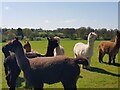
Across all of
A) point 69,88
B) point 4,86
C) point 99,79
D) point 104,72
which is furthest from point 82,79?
point 69,88

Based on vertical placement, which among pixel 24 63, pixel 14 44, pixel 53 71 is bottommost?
pixel 53 71

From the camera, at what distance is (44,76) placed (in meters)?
6.15

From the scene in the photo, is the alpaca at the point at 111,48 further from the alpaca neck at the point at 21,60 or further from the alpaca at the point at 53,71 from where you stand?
the alpaca neck at the point at 21,60

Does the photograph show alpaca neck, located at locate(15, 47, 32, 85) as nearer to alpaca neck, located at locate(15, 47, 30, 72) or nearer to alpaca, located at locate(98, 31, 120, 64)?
alpaca neck, located at locate(15, 47, 30, 72)

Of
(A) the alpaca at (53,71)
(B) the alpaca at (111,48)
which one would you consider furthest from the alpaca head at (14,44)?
(B) the alpaca at (111,48)

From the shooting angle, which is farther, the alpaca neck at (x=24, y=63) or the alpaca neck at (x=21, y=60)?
the alpaca neck at (x=21, y=60)

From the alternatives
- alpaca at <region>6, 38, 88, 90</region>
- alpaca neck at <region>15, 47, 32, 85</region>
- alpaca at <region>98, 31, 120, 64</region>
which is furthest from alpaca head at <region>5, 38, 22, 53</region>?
alpaca at <region>98, 31, 120, 64</region>

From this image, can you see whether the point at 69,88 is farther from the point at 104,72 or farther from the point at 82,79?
the point at 104,72

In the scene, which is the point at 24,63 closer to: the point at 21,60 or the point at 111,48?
the point at 21,60

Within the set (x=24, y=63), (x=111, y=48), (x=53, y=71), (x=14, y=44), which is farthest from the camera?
(x=111, y=48)

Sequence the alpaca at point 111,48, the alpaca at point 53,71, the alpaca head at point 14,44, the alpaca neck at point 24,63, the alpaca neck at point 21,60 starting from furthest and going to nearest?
the alpaca at point 111,48 → the alpaca head at point 14,44 → the alpaca neck at point 21,60 → the alpaca neck at point 24,63 → the alpaca at point 53,71

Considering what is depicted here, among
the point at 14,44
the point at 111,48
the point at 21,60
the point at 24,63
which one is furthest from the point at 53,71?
the point at 111,48

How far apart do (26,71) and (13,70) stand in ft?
3.09

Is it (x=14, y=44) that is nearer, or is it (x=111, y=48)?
(x=14, y=44)
